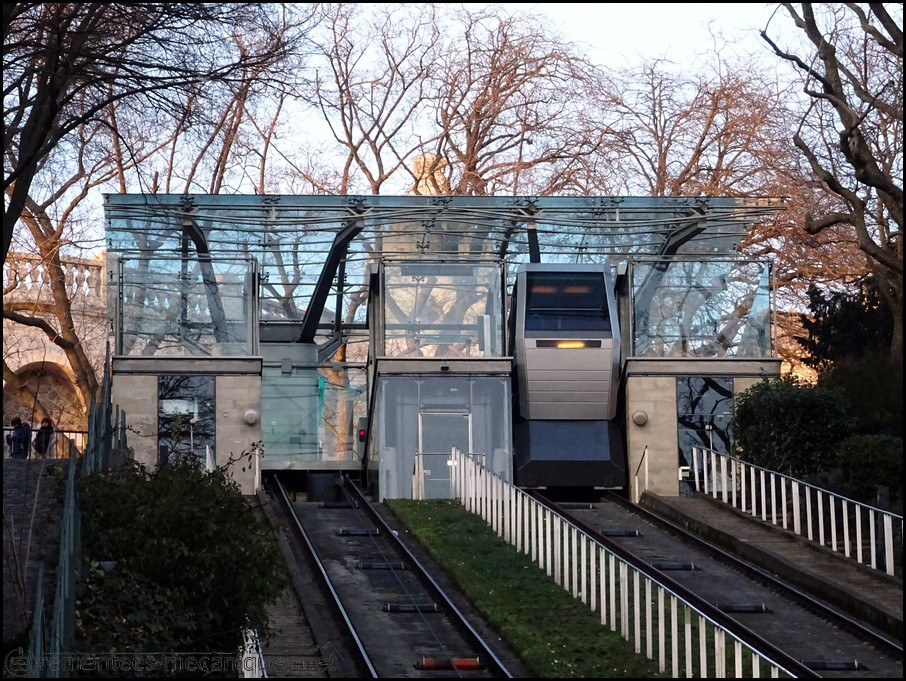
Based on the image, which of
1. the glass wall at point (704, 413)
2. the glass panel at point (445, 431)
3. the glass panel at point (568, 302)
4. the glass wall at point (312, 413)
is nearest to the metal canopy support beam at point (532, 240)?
the glass panel at point (568, 302)

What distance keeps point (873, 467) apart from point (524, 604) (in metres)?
6.15

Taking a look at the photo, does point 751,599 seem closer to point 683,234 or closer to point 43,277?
point 683,234

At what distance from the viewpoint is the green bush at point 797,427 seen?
24047 millimetres

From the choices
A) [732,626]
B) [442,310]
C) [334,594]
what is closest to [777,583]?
[732,626]

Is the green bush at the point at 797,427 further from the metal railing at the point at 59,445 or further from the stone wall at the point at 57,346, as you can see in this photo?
the stone wall at the point at 57,346

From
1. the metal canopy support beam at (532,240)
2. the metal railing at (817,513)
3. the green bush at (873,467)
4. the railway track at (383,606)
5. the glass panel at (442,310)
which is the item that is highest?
the metal canopy support beam at (532,240)

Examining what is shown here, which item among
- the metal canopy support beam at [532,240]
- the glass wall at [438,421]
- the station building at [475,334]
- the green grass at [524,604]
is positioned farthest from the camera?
the metal canopy support beam at [532,240]

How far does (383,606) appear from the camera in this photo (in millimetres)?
18312

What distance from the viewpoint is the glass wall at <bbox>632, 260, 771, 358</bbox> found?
31.6m

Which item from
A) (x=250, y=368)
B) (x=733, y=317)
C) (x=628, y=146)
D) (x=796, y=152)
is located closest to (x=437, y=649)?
(x=250, y=368)

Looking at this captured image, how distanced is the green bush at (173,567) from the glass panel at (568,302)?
669 inches

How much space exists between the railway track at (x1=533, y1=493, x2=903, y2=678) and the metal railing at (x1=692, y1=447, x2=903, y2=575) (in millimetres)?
1277

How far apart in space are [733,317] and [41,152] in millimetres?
19154

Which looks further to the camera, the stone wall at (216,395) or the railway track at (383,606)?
the stone wall at (216,395)
